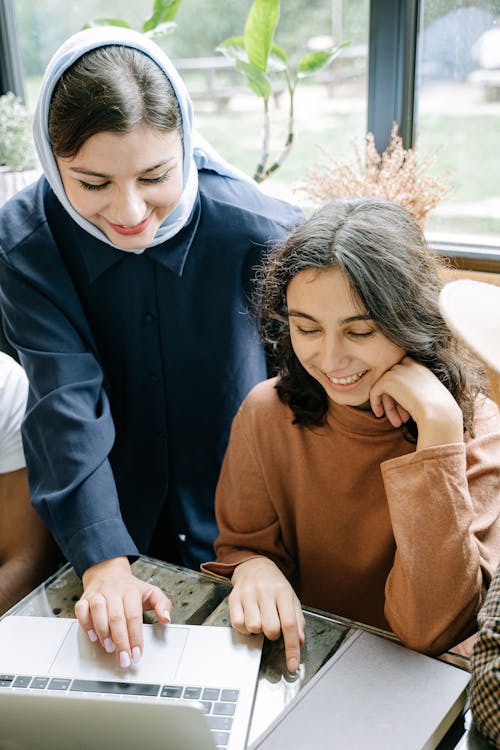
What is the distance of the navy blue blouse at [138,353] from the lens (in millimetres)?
1229

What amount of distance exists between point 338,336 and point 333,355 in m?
0.03

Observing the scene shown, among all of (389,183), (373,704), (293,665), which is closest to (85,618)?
(293,665)

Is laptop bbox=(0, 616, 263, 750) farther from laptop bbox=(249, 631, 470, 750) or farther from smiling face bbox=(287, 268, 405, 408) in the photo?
smiling face bbox=(287, 268, 405, 408)

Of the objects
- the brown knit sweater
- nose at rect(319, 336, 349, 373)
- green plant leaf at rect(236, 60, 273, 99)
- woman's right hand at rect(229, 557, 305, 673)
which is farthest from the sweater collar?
green plant leaf at rect(236, 60, 273, 99)

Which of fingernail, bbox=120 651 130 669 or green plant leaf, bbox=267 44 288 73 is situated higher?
green plant leaf, bbox=267 44 288 73

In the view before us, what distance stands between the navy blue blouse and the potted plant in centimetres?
104

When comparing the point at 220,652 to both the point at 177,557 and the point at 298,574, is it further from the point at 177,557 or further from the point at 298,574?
the point at 177,557

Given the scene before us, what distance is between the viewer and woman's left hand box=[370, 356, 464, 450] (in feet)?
3.33

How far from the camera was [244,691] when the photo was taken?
88 centimetres

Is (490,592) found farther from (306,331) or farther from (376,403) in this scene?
(306,331)

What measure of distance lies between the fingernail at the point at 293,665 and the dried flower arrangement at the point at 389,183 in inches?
44.1

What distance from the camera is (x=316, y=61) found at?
7.01ft

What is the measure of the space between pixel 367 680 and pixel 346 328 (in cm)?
46

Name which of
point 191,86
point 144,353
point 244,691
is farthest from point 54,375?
point 191,86
